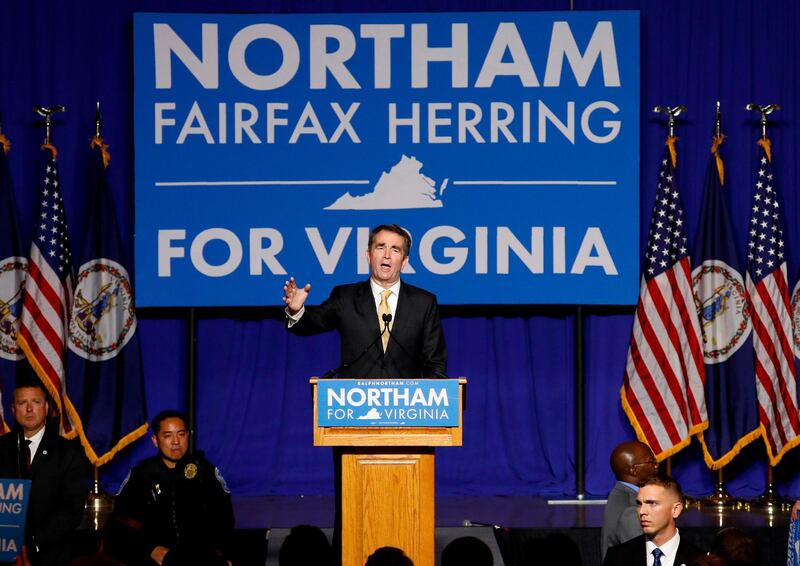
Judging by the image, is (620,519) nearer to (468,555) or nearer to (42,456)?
(468,555)

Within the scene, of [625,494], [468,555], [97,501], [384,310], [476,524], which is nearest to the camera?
[468,555]

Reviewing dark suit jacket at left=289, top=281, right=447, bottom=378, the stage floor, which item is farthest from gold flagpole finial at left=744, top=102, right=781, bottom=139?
dark suit jacket at left=289, top=281, right=447, bottom=378

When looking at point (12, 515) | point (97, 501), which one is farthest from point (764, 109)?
point (12, 515)

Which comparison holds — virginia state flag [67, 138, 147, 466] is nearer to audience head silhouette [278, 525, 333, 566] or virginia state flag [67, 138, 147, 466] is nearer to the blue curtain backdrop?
the blue curtain backdrop

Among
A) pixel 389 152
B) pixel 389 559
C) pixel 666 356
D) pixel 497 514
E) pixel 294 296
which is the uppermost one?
pixel 389 152

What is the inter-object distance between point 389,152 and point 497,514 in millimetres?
2413

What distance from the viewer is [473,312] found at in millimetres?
8789

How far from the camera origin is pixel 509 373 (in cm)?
880

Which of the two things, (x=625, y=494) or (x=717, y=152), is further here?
(x=717, y=152)

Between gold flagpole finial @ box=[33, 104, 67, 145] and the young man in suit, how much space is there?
3.23m

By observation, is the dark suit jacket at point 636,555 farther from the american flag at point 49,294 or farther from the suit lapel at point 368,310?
the american flag at point 49,294

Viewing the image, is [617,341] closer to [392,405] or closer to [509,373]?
[509,373]

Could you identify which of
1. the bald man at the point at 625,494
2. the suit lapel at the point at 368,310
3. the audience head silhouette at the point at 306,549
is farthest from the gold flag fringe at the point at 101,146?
the audience head silhouette at the point at 306,549

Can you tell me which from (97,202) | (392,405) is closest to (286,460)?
(97,202)
